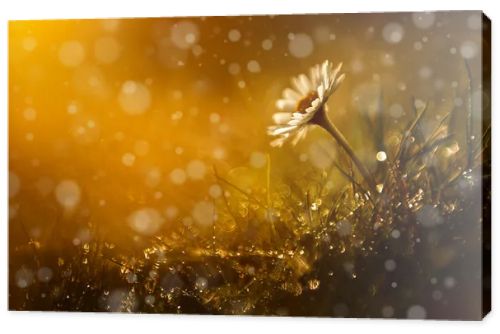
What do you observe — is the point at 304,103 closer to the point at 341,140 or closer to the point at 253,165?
the point at 341,140

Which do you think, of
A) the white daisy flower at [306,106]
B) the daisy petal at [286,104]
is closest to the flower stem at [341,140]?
the white daisy flower at [306,106]

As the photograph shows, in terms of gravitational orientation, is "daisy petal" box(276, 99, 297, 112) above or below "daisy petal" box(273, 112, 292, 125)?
above

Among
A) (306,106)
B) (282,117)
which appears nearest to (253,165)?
(282,117)

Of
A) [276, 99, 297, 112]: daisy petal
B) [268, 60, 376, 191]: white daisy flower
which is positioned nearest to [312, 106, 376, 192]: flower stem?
[268, 60, 376, 191]: white daisy flower

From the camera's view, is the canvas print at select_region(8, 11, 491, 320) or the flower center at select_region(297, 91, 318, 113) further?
the flower center at select_region(297, 91, 318, 113)

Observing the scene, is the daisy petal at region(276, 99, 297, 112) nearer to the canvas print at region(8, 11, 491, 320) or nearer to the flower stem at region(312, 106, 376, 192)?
the canvas print at region(8, 11, 491, 320)

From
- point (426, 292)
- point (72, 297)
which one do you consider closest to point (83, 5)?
point (72, 297)
